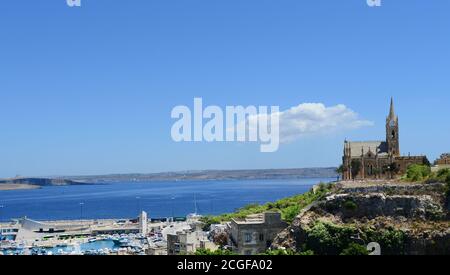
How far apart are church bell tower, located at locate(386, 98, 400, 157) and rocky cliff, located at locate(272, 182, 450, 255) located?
21.7 ft

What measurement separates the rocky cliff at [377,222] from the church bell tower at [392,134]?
6616 millimetres

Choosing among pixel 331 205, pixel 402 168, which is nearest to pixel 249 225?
pixel 331 205

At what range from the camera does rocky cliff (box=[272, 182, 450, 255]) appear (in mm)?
19625

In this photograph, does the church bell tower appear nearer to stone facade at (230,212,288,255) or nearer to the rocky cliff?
the rocky cliff

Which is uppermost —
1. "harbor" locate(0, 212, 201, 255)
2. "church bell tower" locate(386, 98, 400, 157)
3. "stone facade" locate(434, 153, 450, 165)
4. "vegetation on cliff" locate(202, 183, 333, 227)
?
"church bell tower" locate(386, 98, 400, 157)

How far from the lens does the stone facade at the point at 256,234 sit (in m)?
20.7

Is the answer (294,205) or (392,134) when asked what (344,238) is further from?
(392,134)

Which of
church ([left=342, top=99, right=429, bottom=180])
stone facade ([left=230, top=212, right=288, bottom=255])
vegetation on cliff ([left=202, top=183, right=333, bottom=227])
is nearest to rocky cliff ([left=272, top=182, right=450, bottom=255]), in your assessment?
stone facade ([left=230, top=212, right=288, bottom=255])

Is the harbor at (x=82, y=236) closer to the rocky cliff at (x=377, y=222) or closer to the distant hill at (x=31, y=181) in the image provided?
the rocky cliff at (x=377, y=222)

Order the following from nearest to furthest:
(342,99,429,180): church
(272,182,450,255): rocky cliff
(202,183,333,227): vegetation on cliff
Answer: (272,182,450,255): rocky cliff, (202,183,333,227): vegetation on cliff, (342,99,429,180): church

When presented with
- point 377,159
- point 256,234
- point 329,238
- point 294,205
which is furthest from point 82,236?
point 329,238

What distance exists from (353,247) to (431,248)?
293 cm

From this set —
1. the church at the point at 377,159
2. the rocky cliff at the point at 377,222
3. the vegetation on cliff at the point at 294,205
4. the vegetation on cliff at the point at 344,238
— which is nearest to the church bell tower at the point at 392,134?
the church at the point at 377,159
